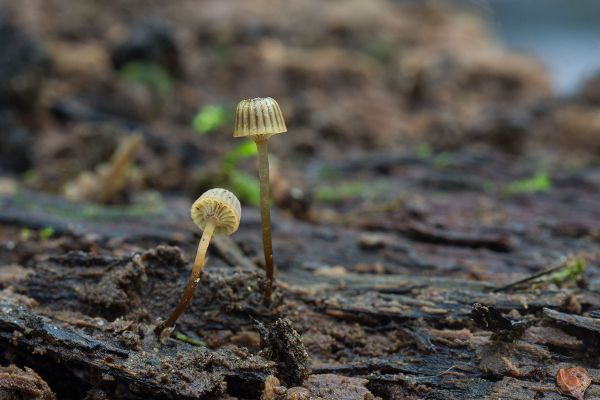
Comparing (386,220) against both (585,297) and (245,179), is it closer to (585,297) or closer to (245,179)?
(245,179)

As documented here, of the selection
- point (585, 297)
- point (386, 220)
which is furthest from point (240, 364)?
point (386, 220)

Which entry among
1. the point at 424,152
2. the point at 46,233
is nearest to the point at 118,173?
the point at 46,233

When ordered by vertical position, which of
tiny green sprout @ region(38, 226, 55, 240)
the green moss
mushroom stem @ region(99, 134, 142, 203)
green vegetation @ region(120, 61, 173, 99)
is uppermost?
green vegetation @ region(120, 61, 173, 99)

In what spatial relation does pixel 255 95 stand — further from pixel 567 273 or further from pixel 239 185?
pixel 567 273

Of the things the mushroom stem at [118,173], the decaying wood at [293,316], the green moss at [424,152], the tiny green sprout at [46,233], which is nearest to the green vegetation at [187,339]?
the decaying wood at [293,316]

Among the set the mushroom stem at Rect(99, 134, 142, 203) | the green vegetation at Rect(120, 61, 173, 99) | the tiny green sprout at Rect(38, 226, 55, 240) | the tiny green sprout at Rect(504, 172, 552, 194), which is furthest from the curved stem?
the green vegetation at Rect(120, 61, 173, 99)

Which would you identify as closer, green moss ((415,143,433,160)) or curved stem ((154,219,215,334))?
curved stem ((154,219,215,334))

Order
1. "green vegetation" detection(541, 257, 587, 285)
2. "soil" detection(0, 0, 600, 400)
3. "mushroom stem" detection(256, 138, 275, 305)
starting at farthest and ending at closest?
"green vegetation" detection(541, 257, 587, 285)
"mushroom stem" detection(256, 138, 275, 305)
"soil" detection(0, 0, 600, 400)

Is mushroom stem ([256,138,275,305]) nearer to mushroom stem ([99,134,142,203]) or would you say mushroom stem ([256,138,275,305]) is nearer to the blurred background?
the blurred background
